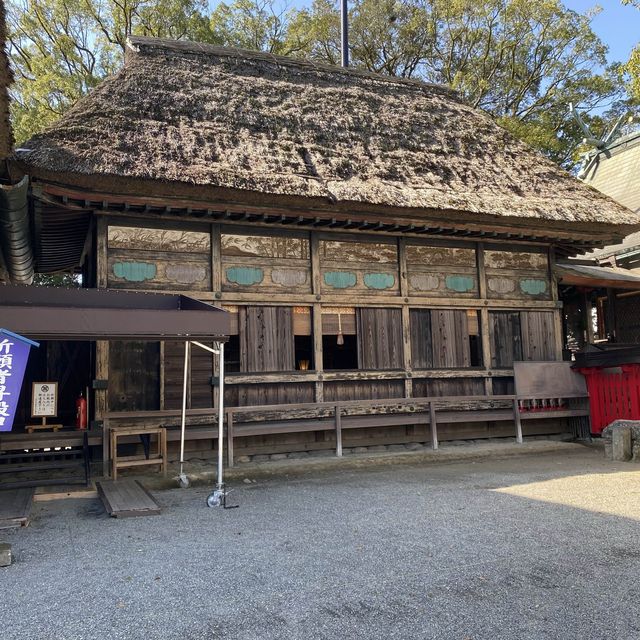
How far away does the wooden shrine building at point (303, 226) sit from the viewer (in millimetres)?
8188

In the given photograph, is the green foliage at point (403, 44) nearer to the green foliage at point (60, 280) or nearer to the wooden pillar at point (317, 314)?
the green foliage at point (60, 280)

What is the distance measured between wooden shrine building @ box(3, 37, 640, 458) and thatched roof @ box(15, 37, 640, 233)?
4cm

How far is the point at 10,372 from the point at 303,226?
18.7ft

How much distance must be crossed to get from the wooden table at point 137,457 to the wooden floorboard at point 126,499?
0.74 ft

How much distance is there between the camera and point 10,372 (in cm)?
444

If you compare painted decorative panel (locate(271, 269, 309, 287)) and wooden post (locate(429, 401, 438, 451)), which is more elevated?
painted decorative panel (locate(271, 269, 309, 287))

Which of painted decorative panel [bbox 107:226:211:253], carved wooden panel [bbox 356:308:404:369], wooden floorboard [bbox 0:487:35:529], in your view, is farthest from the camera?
carved wooden panel [bbox 356:308:404:369]

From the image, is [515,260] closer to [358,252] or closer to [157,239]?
[358,252]

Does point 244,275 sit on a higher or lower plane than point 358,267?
lower

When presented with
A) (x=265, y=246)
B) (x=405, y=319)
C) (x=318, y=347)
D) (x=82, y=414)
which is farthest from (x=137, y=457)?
(x=405, y=319)

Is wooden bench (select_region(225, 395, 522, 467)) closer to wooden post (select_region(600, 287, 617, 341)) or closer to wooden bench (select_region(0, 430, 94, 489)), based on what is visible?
wooden bench (select_region(0, 430, 94, 489))

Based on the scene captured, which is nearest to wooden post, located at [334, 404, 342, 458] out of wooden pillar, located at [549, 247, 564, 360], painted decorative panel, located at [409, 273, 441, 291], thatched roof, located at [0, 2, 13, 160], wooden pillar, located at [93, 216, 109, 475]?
painted decorative panel, located at [409, 273, 441, 291]

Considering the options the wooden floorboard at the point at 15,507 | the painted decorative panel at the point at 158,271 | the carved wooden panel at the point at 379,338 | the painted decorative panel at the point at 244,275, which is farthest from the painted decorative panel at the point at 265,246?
the wooden floorboard at the point at 15,507

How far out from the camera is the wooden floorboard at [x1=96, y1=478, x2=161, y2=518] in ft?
19.0
